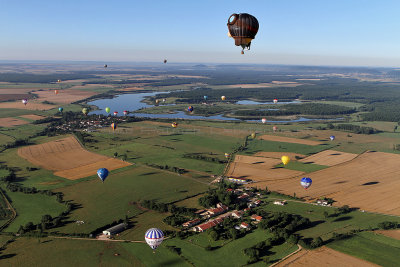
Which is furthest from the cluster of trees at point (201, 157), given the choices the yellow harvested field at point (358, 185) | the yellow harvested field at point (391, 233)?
the yellow harvested field at point (391, 233)

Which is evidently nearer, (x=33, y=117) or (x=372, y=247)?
(x=372, y=247)

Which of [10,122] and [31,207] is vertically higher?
[10,122]

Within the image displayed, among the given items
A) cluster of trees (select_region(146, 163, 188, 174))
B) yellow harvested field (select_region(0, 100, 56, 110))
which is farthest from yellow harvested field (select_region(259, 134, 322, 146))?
yellow harvested field (select_region(0, 100, 56, 110))

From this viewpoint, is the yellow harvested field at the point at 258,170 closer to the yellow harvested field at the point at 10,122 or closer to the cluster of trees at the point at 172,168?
the cluster of trees at the point at 172,168

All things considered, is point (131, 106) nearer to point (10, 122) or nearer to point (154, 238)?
point (10, 122)

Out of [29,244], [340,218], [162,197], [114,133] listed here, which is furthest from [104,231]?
[114,133]

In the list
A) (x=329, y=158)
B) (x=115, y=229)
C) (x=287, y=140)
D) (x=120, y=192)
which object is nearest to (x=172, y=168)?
(x=120, y=192)
